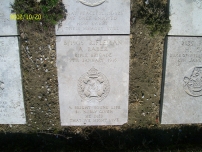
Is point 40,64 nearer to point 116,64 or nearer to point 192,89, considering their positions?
point 116,64

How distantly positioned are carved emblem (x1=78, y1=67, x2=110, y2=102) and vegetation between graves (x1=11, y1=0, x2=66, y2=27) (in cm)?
121

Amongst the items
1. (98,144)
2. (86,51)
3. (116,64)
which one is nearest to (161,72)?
(116,64)

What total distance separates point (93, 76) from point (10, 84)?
1.71 m

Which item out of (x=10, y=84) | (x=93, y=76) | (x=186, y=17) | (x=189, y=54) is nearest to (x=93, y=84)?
(x=93, y=76)

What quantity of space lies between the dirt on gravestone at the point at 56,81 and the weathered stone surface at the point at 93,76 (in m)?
0.33

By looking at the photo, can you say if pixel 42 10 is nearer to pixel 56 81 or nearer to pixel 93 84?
pixel 56 81

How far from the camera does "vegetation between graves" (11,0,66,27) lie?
4199mm

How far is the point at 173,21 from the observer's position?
4324mm

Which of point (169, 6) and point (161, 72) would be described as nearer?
point (169, 6)

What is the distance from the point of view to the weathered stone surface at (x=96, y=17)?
418cm

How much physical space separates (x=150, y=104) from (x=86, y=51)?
1820mm

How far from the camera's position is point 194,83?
14.7 feet
